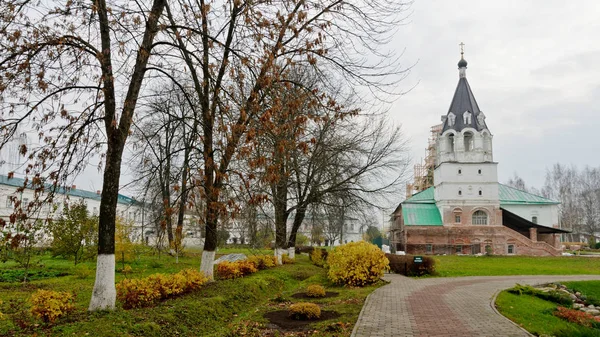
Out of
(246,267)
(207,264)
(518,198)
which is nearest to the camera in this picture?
(207,264)

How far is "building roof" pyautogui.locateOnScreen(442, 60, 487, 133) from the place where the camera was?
44188 mm

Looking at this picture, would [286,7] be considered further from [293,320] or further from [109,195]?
[293,320]

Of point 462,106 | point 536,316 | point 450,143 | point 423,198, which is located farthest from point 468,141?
point 536,316

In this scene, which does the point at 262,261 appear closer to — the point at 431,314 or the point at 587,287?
the point at 431,314

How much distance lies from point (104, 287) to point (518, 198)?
51099mm

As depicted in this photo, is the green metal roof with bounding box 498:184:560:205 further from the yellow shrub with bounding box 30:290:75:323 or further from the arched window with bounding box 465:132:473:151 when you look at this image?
the yellow shrub with bounding box 30:290:75:323

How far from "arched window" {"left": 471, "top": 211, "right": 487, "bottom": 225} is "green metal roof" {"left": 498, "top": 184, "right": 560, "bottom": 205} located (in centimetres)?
778

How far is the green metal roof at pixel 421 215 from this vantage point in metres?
43.7

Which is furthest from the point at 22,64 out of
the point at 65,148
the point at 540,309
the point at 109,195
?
the point at 540,309

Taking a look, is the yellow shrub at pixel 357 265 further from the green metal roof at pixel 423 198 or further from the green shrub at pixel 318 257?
the green metal roof at pixel 423 198

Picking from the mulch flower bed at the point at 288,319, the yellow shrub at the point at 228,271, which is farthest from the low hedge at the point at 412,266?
the mulch flower bed at the point at 288,319

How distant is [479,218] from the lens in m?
43.8

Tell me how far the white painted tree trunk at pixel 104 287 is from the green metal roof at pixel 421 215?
37351 millimetres

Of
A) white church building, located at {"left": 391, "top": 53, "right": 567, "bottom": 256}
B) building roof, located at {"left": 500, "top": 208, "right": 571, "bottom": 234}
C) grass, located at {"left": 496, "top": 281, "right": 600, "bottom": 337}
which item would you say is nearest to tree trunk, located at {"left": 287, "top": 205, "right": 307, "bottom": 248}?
grass, located at {"left": 496, "top": 281, "right": 600, "bottom": 337}
